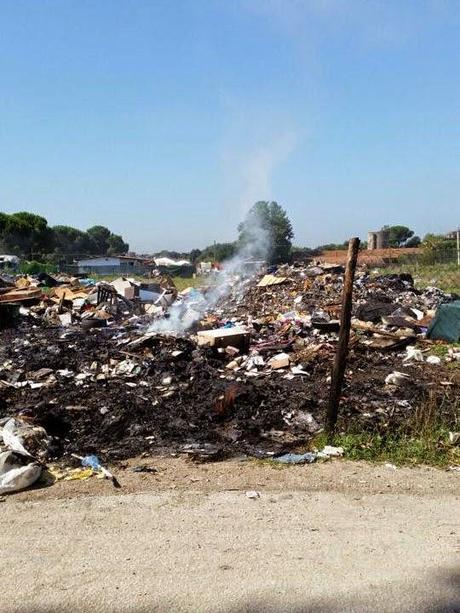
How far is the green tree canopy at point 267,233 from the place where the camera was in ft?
73.5

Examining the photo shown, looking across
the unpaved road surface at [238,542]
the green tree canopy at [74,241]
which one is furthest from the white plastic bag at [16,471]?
the green tree canopy at [74,241]

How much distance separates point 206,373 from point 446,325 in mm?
5266

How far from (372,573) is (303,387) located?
440cm

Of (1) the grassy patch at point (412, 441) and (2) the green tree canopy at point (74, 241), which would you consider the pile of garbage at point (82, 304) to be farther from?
(2) the green tree canopy at point (74, 241)

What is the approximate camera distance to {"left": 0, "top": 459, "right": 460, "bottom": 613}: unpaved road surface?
282cm

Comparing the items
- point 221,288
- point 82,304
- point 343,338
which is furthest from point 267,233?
point 343,338

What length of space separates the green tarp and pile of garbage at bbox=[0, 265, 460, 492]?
6.0 inches

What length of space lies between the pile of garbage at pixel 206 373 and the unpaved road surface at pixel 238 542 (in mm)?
796

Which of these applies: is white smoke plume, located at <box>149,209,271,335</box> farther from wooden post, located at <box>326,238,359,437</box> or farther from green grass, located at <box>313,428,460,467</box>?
green grass, located at <box>313,428,460,467</box>

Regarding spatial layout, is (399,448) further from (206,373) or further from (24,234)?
(24,234)

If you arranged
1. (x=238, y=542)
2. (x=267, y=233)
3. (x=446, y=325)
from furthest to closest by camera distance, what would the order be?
(x=267, y=233)
(x=446, y=325)
(x=238, y=542)

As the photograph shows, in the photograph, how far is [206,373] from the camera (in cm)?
806

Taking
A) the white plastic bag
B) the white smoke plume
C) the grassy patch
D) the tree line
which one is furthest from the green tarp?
the tree line

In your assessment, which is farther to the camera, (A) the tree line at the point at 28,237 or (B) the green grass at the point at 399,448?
(A) the tree line at the point at 28,237
